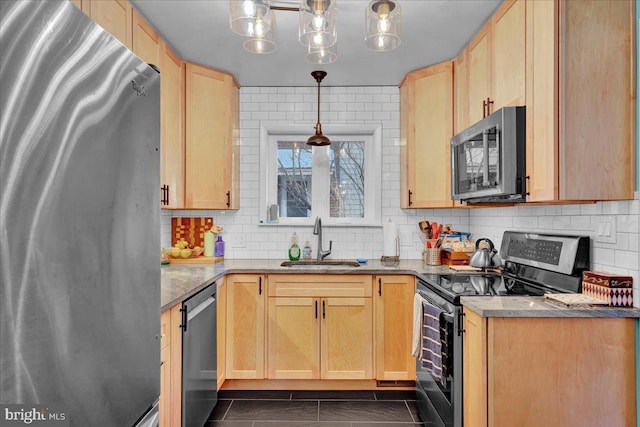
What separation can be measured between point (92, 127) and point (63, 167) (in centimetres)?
12

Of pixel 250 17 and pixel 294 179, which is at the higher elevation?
pixel 250 17

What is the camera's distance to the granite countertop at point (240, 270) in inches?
90.7

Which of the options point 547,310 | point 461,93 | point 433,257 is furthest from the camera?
point 433,257

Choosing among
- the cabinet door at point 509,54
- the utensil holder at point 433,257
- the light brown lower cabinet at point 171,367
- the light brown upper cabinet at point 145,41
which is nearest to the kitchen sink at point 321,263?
the utensil holder at point 433,257

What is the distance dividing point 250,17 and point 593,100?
1471mm

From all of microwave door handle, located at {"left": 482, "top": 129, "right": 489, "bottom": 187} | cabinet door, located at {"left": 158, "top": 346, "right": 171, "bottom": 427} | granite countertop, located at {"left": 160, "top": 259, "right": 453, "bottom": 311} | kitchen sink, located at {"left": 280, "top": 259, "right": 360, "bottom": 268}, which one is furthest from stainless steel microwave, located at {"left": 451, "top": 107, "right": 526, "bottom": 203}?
cabinet door, located at {"left": 158, "top": 346, "right": 171, "bottom": 427}

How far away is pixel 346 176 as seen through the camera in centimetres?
368

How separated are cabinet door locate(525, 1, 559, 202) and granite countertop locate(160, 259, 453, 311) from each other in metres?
1.05

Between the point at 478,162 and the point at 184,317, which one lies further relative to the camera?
the point at 478,162

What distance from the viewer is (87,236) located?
77cm

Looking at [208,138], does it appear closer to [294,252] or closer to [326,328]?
[294,252]

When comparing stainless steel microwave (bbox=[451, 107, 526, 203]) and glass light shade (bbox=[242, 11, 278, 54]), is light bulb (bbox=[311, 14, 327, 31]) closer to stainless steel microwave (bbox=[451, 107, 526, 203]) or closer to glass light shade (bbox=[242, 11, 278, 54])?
glass light shade (bbox=[242, 11, 278, 54])

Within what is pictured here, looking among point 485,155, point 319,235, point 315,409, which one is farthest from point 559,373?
point 319,235

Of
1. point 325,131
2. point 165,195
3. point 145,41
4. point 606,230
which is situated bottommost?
point 606,230
